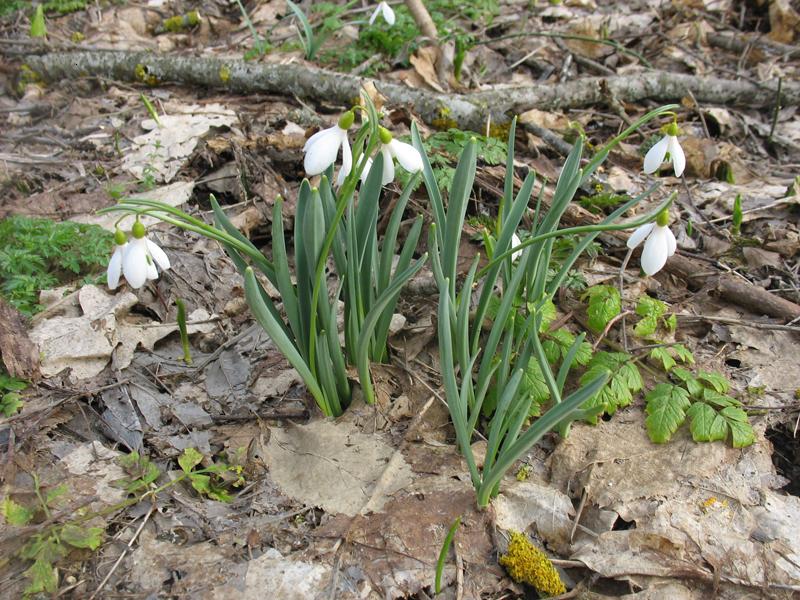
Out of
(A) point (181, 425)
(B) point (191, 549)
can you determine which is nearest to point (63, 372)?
(A) point (181, 425)

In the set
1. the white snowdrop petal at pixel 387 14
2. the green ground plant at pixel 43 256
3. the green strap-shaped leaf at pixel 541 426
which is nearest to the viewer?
the green strap-shaped leaf at pixel 541 426

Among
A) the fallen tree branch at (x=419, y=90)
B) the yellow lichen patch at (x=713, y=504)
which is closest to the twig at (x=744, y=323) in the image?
the yellow lichen patch at (x=713, y=504)

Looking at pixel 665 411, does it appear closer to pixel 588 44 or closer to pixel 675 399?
pixel 675 399

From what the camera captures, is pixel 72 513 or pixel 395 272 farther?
pixel 395 272

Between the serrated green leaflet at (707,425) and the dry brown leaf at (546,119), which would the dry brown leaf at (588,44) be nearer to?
the dry brown leaf at (546,119)

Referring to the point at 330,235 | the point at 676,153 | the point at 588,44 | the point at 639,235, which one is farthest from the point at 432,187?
the point at 588,44

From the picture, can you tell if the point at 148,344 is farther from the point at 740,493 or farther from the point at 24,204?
the point at 740,493

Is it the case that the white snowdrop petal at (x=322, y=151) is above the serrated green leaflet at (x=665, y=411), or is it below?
above
